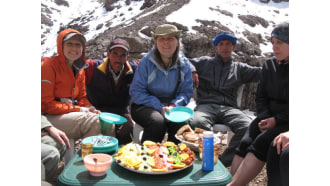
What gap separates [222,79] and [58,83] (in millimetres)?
2053

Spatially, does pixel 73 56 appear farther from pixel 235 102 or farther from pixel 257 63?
pixel 257 63

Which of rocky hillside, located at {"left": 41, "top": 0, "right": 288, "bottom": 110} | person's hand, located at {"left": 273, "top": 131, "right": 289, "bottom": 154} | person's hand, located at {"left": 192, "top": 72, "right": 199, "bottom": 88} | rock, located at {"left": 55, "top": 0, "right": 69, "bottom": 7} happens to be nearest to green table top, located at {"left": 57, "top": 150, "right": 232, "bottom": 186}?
person's hand, located at {"left": 273, "top": 131, "right": 289, "bottom": 154}

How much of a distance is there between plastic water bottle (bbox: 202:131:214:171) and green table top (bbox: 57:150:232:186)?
0.05 m

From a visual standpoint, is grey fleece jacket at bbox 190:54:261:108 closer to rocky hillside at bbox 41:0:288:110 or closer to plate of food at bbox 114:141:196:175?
rocky hillside at bbox 41:0:288:110

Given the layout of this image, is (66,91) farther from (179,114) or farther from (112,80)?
(179,114)

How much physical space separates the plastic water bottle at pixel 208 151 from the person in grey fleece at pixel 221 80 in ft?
4.48

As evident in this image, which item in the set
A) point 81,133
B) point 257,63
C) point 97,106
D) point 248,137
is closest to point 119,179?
point 81,133

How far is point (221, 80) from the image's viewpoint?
3.41 metres

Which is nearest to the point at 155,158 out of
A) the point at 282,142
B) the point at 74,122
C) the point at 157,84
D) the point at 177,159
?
the point at 177,159

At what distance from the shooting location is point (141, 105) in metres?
3.03

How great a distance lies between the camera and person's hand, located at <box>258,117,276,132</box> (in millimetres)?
2359

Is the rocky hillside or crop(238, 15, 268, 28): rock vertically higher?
crop(238, 15, 268, 28): rock

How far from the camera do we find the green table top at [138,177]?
1617mm

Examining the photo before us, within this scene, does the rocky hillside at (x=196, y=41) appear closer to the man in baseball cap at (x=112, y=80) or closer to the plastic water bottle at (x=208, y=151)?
the man in baseball cap at (x=112, y=80)
